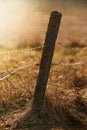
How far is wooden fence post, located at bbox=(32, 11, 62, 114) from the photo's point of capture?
23.5 ft

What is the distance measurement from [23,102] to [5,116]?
2.36ft

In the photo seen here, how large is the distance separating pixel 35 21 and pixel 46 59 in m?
11.2

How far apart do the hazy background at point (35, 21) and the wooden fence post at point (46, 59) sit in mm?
6705

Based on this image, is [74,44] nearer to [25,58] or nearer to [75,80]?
[25,58]

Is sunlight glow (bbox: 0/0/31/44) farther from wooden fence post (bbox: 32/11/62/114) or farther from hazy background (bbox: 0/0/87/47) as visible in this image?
wooden fence post (bbox: 32/11/62/114)

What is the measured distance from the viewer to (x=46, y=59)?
724 cm

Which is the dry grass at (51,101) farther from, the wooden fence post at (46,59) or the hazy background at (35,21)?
the hazy background at (35,21)

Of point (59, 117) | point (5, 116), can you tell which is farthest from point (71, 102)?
point (5, 116)

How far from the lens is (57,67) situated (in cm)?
1045

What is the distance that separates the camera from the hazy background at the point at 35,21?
1555cm

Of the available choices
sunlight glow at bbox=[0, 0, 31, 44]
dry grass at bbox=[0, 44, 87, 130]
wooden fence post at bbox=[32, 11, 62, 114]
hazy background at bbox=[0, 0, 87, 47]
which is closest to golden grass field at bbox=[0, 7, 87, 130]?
dry grass at bbox=[0, 44, 87, 130]

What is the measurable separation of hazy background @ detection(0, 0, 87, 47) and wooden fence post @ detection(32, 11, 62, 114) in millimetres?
6705

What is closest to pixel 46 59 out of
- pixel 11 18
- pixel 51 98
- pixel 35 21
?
pixel 51 98

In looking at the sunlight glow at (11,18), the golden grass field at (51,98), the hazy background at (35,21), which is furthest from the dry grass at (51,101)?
the sunlight glow at (11,18)
